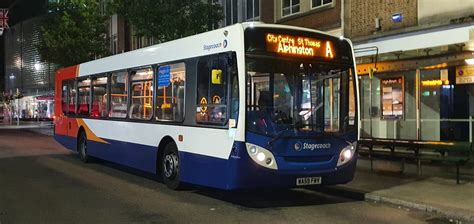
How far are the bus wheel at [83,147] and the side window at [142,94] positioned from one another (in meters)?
3.71

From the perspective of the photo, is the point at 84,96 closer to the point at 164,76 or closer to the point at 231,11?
the point at 164,76

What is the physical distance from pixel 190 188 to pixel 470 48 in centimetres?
754

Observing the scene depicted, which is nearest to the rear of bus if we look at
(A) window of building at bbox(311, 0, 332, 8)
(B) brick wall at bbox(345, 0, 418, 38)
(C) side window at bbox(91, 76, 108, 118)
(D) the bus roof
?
(D) the bus roof

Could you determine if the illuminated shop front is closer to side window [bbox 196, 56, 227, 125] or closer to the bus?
the bus

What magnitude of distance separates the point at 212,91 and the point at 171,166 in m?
2.19

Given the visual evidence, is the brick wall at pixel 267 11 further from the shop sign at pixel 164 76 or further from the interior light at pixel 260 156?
the interior light at pixel 260 156

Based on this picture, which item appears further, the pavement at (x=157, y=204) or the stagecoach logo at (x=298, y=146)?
the stagecoach logo at (x=298, y=146)

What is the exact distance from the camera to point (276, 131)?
868cm

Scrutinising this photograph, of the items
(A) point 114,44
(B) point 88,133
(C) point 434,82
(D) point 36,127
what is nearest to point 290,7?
(C) point 434,82

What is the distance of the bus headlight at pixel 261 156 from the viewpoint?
8531 mm

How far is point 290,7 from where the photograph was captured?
21031mm

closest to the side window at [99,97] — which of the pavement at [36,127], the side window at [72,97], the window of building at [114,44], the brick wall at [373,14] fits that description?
the side window at [72,97]

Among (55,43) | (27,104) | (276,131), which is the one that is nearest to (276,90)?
(276,131)

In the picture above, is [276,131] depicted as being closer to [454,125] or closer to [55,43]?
[454,125]
